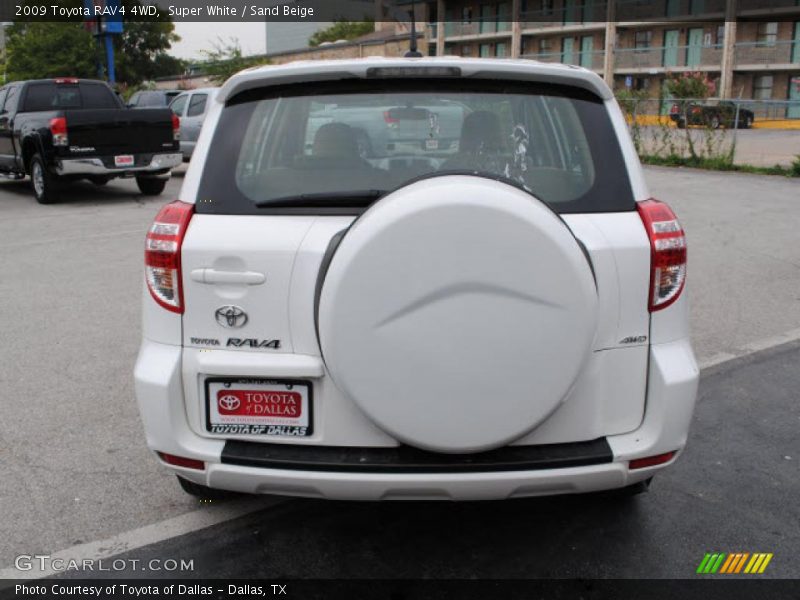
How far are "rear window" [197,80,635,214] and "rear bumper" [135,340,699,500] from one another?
1.98 ft

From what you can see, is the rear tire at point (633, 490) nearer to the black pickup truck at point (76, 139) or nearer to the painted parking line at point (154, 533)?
the painted parking line at point (154, 533)

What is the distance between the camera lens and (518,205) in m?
2.52

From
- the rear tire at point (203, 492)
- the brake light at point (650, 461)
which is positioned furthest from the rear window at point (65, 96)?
the brake light at point (650, 461)

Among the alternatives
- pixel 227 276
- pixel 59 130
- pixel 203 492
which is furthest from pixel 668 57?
pixel 227 276

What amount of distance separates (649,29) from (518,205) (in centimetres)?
5814

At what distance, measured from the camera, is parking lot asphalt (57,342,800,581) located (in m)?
3.17

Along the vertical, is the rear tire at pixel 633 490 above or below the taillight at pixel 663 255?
below

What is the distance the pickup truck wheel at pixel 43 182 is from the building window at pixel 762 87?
44976 mm

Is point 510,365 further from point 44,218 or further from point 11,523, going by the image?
point 44,218

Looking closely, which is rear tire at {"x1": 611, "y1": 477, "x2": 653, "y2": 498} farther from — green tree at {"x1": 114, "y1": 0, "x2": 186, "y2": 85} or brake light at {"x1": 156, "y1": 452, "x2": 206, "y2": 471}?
green tree at {"x1": 114, "y1": 0, "x2": 186, "y2": 85}

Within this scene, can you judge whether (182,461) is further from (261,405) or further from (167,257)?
(167,257)

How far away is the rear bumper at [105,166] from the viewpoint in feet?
44.4

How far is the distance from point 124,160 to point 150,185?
1.46m

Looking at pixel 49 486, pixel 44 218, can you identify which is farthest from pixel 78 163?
pixel 49 486
